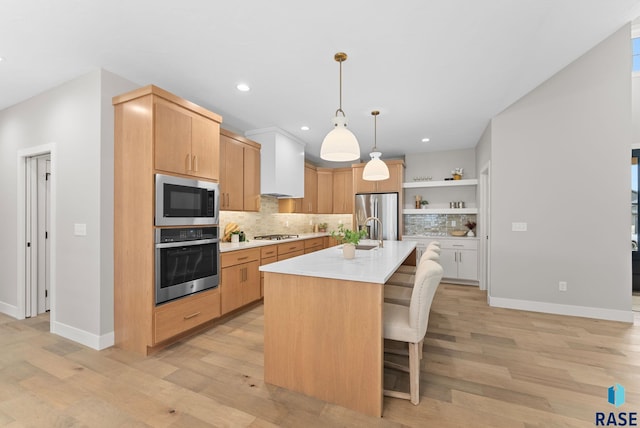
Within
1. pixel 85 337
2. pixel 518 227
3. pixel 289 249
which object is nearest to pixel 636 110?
pixel 518 227

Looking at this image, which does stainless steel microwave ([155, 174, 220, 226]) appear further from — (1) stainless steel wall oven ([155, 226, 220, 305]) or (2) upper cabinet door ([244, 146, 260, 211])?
(2) upper cabinet door ([244, 146, 260, 211])

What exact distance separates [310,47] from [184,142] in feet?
4.85

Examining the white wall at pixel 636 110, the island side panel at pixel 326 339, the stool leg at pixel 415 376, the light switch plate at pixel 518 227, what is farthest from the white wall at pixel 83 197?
the white wall at pixel 636 110

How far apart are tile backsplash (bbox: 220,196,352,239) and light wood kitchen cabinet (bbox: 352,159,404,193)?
873 mm

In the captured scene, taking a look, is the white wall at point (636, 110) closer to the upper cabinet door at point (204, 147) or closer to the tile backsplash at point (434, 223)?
the tile backsplash at point (434, 223)

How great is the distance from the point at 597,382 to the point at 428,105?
3.11 meters

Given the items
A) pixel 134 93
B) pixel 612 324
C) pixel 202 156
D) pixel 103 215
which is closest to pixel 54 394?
pixel 103 215

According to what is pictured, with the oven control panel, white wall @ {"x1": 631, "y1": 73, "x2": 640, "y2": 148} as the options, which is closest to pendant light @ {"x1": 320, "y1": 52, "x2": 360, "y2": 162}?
the oven control panel

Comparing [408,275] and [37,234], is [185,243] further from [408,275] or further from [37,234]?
[408,275]

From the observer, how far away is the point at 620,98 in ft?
10.7

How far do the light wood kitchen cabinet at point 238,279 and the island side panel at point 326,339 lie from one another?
1359 millimetres

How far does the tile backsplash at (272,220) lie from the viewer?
14.4 feet

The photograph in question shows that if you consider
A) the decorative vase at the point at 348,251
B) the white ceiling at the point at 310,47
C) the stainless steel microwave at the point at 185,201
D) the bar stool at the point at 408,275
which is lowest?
the bar stool at the point at 408,275

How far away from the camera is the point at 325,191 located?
6.34 metres
